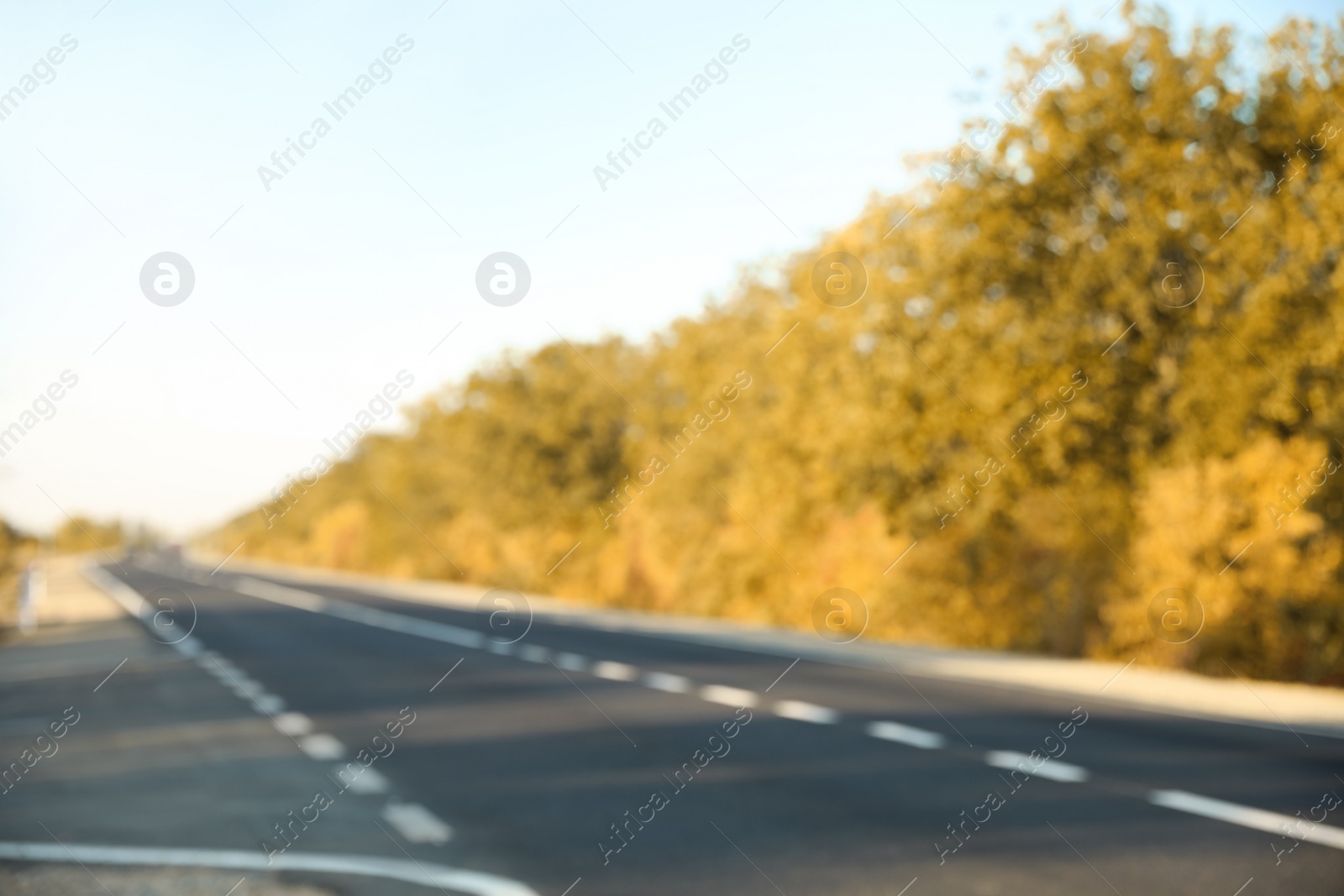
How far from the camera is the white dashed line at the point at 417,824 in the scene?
7777 mm

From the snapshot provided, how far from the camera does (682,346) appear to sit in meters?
50.0

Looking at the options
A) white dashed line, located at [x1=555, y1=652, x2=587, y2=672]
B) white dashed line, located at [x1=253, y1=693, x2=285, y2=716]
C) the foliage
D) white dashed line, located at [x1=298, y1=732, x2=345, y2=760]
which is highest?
white dashed line, located at [x1=253, y1=693, x2=285, y2=716]

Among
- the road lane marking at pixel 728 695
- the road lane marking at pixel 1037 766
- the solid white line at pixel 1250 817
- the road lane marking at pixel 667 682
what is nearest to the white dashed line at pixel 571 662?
the road lane marking at pixel 667 682

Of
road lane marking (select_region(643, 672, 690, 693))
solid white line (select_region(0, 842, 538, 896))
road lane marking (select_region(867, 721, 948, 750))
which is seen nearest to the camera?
solid white line (select_region(0, 842, 538, 896))

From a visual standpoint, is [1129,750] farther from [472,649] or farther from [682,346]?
[682,346]

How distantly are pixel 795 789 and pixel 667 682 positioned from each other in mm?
7570

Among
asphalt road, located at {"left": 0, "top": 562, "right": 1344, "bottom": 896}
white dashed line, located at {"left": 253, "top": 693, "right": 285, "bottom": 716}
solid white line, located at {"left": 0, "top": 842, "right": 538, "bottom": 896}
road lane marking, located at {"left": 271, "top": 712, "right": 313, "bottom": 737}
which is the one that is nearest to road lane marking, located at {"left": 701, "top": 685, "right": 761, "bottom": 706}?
asphalt road, located at {"left": 0, "top": 562, "right": 1344, "bottom": 896}

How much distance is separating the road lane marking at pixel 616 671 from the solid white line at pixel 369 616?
4.75 metres

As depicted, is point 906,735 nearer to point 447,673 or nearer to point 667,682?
point 667,682

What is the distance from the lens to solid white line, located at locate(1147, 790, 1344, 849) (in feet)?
23.9

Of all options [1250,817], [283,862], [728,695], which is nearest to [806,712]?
[728,695]

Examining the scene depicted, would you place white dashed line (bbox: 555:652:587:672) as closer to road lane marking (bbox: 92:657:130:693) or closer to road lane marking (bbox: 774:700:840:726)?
road lane marking (bbox: 774:700:840:726)

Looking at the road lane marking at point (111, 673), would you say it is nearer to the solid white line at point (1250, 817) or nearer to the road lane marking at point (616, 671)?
the road lane marking at point (616, 671)

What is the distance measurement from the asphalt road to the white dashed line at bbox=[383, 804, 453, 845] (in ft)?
0.22
